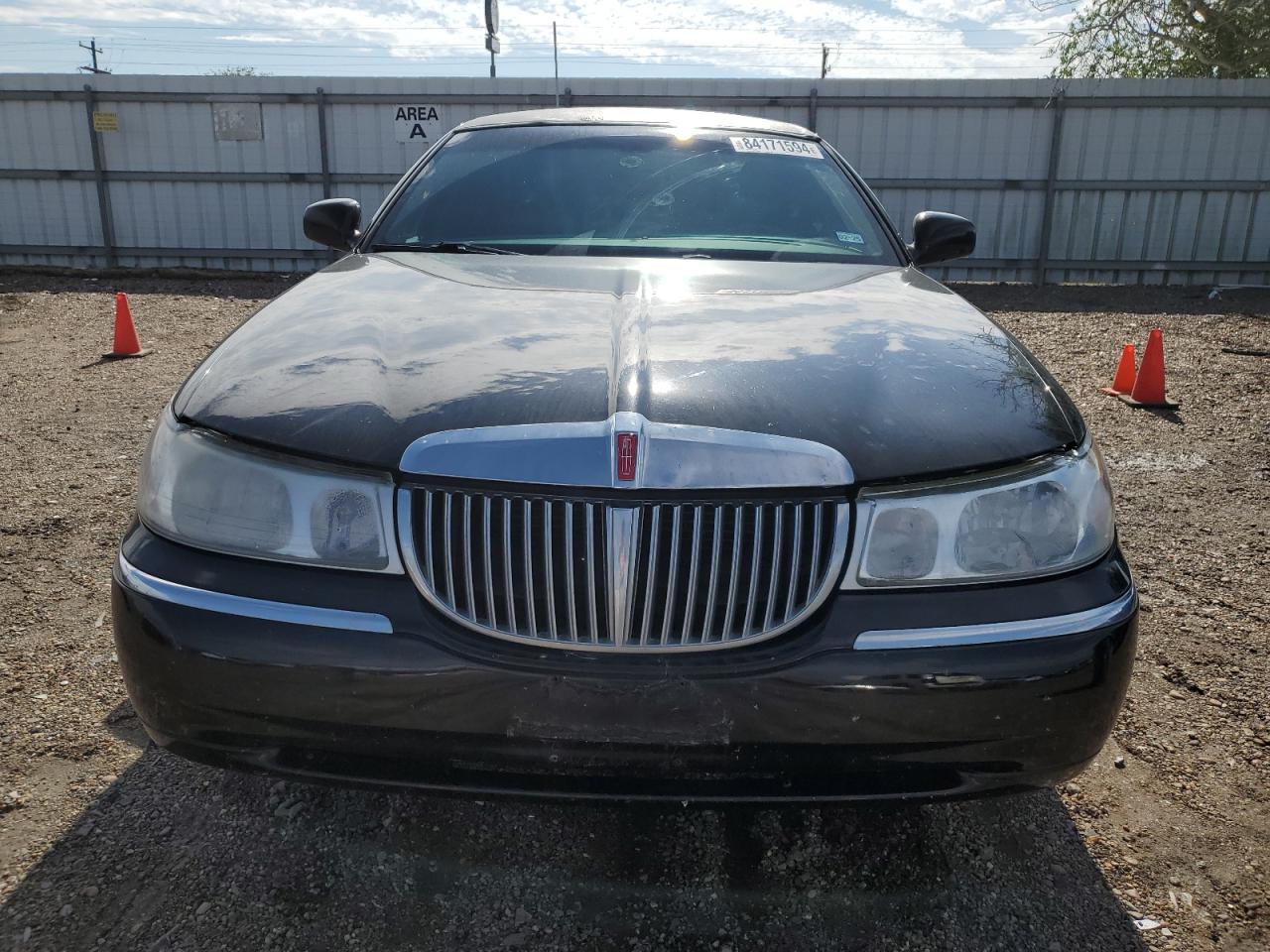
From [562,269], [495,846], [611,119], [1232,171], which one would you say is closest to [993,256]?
[1232,171]

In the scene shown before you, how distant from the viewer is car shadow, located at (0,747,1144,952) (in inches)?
73.4

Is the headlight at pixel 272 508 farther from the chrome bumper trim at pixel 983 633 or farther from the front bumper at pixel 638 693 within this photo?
the chrome bumper trim at pixel 983 633

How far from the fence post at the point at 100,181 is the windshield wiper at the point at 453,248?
42.9 feet

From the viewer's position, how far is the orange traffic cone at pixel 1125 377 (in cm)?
689

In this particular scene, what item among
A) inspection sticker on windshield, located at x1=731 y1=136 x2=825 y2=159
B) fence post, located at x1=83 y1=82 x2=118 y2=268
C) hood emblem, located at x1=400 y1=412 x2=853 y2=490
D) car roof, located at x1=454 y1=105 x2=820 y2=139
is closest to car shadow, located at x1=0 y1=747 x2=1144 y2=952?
hood emblem, located at x1=400 y1=412 x2=853 y2=490

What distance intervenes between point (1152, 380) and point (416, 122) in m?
10.4

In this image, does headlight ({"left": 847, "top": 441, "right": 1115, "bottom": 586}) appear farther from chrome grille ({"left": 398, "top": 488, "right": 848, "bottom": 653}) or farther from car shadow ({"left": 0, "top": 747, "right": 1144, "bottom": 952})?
car shadow ({"left": 0, "top": 747, "right": 1144, "bottom": 952})

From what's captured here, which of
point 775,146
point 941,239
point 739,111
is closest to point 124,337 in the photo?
point 775,146

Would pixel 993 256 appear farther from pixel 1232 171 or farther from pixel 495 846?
pixel 495 846

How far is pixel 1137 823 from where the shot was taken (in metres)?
2.25

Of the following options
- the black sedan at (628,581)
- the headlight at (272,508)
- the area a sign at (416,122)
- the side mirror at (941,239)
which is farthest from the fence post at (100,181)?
the headlight at (272,508)

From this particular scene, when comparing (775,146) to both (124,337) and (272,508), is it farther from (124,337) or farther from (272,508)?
(124,337)

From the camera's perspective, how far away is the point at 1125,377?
22.7ft

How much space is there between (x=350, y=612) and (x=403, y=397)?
0.42 m
